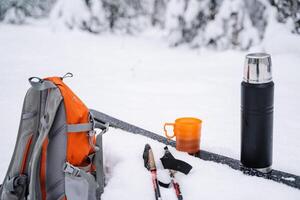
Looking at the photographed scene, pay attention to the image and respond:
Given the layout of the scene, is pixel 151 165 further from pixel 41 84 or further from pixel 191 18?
pixel 191 18

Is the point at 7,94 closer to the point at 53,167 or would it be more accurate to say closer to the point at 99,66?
the point at 99,66

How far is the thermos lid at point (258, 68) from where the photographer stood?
1631 millimetres

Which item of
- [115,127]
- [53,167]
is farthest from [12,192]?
[115,127]

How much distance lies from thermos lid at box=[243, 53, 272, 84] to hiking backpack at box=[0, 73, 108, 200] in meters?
0.72

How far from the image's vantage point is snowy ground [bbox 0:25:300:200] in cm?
175

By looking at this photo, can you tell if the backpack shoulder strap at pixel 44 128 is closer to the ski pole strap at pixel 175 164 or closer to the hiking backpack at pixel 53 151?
the hiking backpack at pixel 53 151

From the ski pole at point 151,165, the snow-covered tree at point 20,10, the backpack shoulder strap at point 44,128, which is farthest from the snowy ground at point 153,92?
the snow-covered tree at point 20,10

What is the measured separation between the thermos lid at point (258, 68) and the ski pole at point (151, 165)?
0.58 m

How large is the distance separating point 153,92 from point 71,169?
9.92 ft

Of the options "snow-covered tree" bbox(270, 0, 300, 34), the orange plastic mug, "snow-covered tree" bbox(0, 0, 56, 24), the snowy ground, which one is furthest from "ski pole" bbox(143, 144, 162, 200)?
"snow-covered tree" bbox(0, 0, 56, 24)

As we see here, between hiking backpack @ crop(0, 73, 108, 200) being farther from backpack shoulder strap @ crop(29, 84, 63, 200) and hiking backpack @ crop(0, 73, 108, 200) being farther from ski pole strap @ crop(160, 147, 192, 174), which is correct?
ski pole strap @ crop(160, 147, 192, 174)

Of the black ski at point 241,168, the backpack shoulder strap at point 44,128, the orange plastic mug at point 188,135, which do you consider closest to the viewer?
the backpack shoulder strap at point 44,128

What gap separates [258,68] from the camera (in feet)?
5.36

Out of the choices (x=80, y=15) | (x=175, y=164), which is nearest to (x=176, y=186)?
(x=175, y=164)
